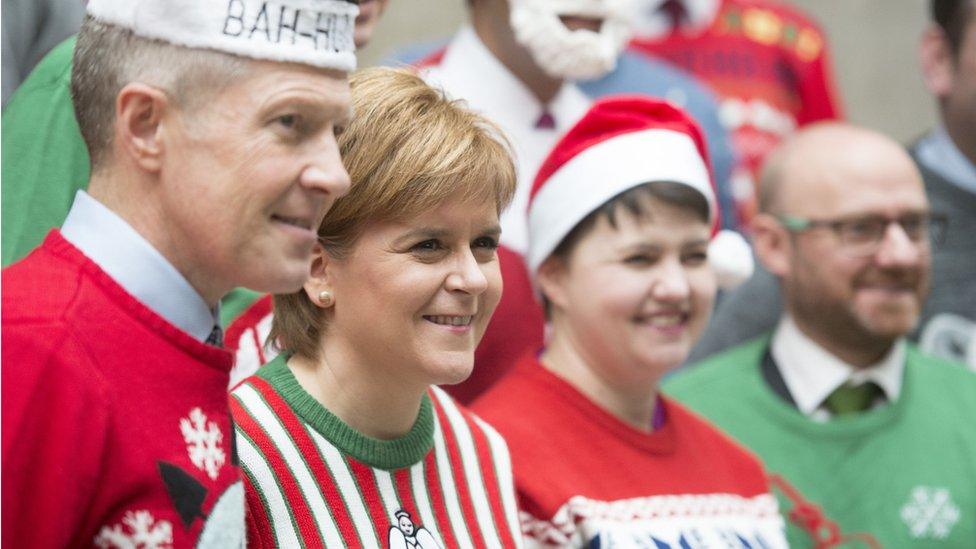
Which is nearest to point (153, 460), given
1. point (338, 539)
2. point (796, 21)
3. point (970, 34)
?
point (338, 539)

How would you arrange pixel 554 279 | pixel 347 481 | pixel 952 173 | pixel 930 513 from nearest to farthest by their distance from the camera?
pixel 347 481 < pixel 554 279 < pixel 930 513 < pixel 952 173

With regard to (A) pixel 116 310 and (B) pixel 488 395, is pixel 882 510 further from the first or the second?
(A) pixel 116 310

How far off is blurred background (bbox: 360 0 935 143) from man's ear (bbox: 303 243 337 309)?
15.5ft

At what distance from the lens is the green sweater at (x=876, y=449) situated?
11.3ft

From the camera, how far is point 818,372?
3664mm

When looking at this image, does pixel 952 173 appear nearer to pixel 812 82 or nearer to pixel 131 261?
pixel 812 82

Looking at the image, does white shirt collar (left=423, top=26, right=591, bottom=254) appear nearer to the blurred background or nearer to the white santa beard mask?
the white santa beard mask

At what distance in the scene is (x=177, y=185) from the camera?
5.63ft

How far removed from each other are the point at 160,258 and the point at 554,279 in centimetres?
144

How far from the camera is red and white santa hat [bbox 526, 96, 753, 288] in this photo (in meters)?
3.00

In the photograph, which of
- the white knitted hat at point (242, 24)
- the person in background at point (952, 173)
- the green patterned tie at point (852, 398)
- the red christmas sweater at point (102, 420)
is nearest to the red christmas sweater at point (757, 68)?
the person in background at point (952, 173)

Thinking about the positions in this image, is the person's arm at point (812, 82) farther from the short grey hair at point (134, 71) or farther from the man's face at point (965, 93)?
the short grey hair at point (134, 71)

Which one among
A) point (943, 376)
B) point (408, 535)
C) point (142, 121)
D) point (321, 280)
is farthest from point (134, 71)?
point (943, 376)

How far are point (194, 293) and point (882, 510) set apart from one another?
2132mm
